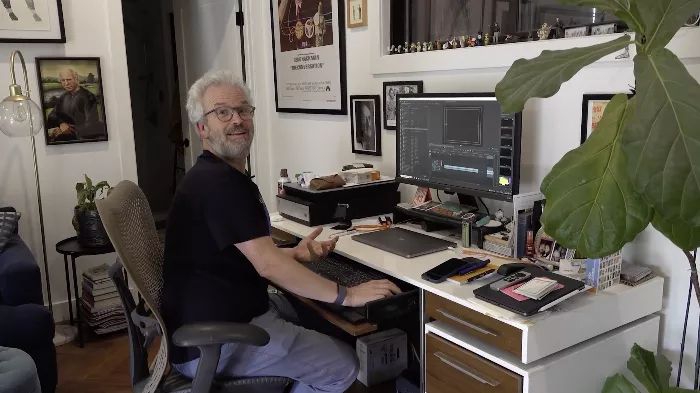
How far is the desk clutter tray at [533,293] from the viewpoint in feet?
4.88

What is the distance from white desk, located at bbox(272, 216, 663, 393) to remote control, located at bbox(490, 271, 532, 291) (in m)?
0.07

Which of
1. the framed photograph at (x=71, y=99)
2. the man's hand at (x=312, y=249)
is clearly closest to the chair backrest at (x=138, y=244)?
the man's hand at (x=312, y=249)

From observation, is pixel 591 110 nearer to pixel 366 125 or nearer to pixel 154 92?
pixel 366 125

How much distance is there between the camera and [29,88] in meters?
3.15

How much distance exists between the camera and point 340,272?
1.99 metres

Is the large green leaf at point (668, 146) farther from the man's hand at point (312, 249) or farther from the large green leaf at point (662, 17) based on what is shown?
the man's hand at point (312, 249)

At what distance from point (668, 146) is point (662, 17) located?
0.30 metres

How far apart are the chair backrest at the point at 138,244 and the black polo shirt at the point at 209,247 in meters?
0.05

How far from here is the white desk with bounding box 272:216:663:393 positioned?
58.5 inches

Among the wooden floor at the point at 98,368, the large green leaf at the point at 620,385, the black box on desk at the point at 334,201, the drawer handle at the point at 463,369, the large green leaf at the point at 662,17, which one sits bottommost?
the wooden floor at the point at 98,368

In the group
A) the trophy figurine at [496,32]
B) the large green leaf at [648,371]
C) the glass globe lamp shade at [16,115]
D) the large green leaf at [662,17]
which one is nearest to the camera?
the large green leaf at [662,17]

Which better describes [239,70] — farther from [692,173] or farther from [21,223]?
[692,173]

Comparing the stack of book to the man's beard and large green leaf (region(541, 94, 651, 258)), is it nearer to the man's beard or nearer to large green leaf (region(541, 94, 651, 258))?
the man's beard

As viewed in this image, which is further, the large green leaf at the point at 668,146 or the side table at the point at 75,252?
the side table at the point at 75,252
